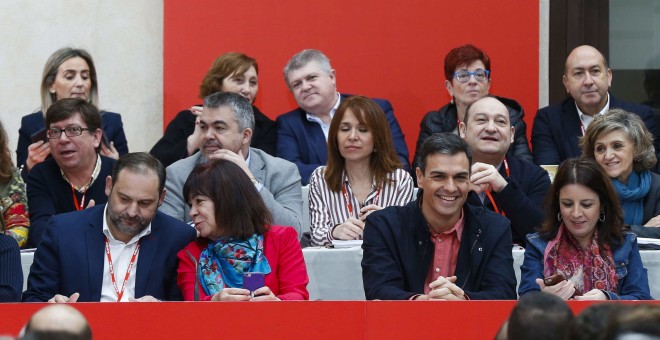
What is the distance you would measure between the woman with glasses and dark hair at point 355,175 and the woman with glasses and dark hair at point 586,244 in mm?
936

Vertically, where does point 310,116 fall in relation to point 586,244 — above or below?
above

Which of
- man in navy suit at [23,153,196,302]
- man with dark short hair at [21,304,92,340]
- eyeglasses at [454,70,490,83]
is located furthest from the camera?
eyeglasses at [454,70,490,83]

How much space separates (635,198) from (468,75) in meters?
1.45

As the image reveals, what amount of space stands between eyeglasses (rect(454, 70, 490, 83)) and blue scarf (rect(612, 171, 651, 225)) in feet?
4.30

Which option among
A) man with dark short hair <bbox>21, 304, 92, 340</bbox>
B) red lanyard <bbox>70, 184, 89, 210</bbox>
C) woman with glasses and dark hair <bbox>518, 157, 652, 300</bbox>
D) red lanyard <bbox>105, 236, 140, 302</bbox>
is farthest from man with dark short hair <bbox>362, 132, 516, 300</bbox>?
man with dark short hair <bbox>21, 304, 92, 340</bbox>

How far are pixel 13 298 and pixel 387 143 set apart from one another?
75.4 inches

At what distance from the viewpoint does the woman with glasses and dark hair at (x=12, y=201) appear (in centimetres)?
554

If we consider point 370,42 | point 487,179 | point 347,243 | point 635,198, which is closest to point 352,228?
point 347,243

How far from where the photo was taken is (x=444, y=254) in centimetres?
477

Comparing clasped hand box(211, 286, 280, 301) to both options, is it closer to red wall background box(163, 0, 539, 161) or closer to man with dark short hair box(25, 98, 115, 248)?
man with dark short hair box(25, 98, 115, 248)

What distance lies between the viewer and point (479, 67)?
6.72 meters

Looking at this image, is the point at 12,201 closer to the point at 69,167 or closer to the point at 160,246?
the point at 69,167

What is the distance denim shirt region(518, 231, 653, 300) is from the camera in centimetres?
470

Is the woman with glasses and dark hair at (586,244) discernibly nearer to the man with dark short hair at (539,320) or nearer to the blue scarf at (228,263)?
the blue scarf at (228,263)
